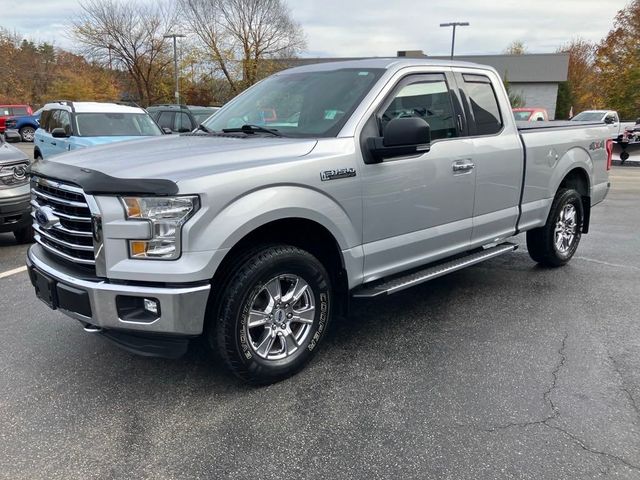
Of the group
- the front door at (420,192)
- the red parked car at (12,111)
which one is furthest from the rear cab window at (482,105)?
the red parked car at (12,111)

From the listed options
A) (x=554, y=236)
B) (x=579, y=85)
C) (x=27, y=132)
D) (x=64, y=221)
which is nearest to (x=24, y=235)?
(x=64, y=221)

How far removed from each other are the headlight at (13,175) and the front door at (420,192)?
482 cm

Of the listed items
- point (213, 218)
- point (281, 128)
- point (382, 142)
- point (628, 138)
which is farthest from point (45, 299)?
Result: point (628, 138)

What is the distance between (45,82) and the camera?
1977 inches

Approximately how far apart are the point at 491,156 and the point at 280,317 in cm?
241

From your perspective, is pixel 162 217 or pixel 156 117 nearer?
pixel 162 217

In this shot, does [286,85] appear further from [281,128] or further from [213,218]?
[213,218]

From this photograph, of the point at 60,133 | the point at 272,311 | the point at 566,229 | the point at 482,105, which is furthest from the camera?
the point at 60,133

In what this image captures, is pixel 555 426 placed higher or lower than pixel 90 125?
lower

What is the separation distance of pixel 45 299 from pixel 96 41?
35656 millimetres

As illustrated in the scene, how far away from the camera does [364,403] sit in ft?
10.4

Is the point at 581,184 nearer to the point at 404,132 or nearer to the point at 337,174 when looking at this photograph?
the point at 404,132

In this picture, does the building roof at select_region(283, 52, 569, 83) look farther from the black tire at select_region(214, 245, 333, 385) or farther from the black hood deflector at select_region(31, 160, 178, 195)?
the black hood deflector at select_region(31, 160, 178, 195)

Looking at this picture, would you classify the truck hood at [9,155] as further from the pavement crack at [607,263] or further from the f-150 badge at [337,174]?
the pavement crack at [607,263]
